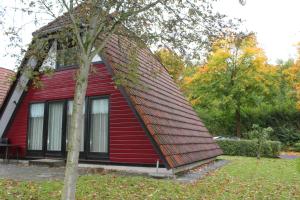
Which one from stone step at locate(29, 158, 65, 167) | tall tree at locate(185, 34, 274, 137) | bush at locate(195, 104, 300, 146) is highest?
tall tree at locate(185, 34, 274, 137)

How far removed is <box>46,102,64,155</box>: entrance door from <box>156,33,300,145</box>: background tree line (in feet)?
47.0

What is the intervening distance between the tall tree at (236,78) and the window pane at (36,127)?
1610cm

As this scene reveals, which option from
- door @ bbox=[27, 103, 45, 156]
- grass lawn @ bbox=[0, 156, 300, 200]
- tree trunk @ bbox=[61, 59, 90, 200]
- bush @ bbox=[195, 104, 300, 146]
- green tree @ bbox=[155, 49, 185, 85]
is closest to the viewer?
tree trunk @ bbox=[61, 59, 90, 200]

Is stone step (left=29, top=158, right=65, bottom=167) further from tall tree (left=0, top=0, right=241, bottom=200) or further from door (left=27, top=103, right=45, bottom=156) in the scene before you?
tall tree (left=0, top=0, right=241, bottom=200)

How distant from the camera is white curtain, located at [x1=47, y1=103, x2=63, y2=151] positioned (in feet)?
39.6

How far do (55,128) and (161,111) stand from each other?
4.11 metres

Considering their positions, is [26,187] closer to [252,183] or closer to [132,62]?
[132,62]

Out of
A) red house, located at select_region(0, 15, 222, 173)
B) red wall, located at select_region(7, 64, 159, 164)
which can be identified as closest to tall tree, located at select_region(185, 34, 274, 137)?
red house, located at select_region(0, 15, 222, 173)

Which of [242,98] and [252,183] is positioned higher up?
[242,98]

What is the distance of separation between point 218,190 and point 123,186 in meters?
2.05

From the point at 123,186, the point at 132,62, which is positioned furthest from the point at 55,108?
the point at 132,62

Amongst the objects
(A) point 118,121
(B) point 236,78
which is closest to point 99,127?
(A) point 118,121

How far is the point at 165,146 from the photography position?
29.1ft

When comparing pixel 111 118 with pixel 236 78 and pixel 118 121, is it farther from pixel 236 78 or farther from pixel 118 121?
pixel 236 78
